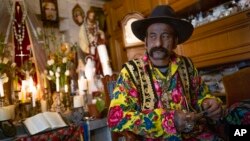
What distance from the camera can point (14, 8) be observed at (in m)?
2.17

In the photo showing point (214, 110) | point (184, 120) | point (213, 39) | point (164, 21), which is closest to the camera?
point (184, 120)

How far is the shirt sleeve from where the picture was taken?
0.86 metres

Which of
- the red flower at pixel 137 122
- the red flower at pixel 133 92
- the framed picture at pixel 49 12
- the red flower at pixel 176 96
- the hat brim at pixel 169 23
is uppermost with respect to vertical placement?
the framed picture at pixel 49 12

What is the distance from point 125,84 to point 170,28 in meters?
0.32

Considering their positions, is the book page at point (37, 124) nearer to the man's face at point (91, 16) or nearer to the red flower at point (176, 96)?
the red flower at point (176, 96)

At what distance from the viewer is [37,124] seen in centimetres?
147

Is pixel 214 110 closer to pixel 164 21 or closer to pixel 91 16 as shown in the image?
pixel 164 21

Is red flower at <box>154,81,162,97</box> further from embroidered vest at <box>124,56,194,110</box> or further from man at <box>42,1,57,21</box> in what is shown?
man at <box>42,1,57,21</box>

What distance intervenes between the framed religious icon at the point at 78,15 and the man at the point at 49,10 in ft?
1.05

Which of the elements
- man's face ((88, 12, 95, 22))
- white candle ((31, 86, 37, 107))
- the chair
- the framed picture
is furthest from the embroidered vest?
man's face ((88, 12, 95, 22))

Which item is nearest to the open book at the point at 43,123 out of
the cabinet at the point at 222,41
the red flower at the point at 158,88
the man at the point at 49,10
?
the red flower at the point at 158,88

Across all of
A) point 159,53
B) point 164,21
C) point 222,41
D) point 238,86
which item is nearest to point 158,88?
point 159,53

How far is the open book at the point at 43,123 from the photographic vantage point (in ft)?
4.72

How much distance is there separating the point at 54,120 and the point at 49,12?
1509 mm
